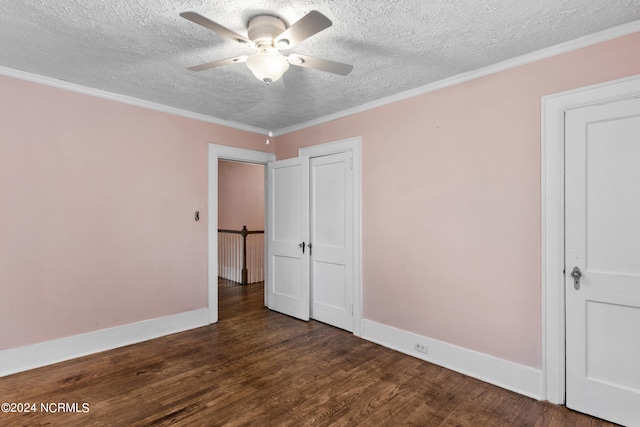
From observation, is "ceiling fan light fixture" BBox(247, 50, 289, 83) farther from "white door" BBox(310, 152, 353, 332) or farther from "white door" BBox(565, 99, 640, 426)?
"white door" BBox(565, 99, 640, 426)

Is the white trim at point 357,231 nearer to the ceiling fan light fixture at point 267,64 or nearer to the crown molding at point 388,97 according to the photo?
the crown molding at point 388,97

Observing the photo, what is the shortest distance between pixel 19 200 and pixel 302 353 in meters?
2.81

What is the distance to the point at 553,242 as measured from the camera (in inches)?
88.8

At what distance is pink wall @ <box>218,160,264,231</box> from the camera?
263 inches

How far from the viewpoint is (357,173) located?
352cm

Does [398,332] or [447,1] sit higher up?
[447,1]

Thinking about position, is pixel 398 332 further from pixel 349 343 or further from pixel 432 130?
pixel 432 130

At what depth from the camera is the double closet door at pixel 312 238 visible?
3.67 meters

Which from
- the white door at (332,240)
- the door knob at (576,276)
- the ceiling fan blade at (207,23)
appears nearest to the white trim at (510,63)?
the white door at (332,240)

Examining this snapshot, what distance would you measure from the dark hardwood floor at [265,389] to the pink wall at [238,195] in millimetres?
3583

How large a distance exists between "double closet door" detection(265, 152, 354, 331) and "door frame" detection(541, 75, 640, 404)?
1.80 m

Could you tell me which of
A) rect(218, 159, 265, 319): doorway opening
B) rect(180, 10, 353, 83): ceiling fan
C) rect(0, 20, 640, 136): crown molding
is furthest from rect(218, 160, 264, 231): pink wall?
rect(180, 10, 353, 83): ceiling fan

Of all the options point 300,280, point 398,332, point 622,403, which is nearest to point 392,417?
point 398,332

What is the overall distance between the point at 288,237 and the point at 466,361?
8.10 ft
